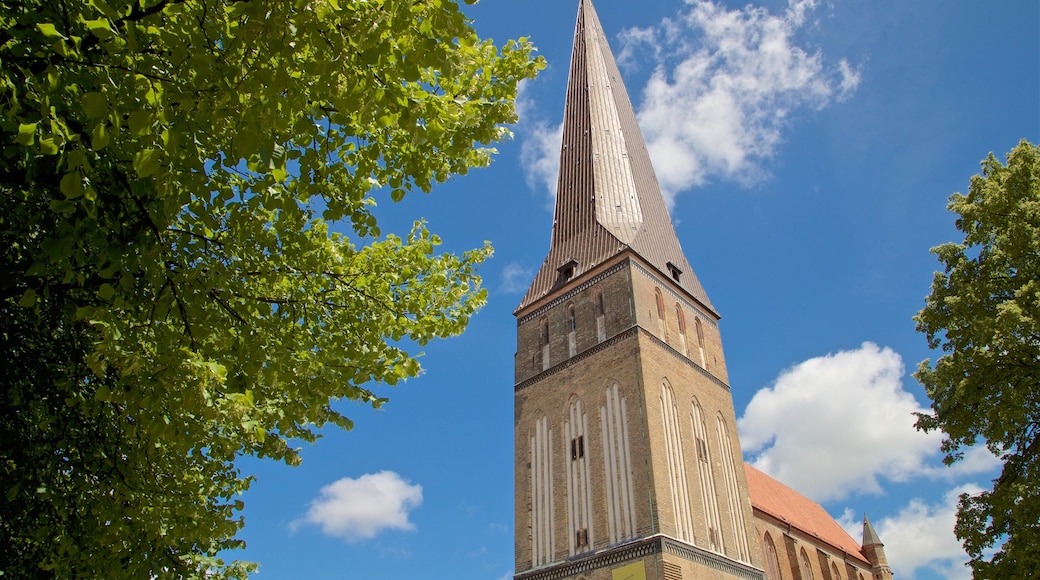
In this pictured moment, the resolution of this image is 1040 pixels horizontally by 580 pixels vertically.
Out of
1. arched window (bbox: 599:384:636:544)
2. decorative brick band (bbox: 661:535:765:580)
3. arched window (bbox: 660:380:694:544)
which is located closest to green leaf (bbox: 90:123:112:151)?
decorative brick band (bbox: 661:535:765:580)

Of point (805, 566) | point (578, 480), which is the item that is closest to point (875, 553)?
point (805, 566)

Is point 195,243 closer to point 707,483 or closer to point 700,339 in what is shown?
point 707,483

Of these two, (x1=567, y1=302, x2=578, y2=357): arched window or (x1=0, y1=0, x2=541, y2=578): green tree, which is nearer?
(x1=0, y1=0, x2=541, y2=578): green tree

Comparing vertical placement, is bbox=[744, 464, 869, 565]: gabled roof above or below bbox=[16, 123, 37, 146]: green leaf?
above

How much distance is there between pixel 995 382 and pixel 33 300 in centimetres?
1409

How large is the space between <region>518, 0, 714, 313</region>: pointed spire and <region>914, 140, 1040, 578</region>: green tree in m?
12.0

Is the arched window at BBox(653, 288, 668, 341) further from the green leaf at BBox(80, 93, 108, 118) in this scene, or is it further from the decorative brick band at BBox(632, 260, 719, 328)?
the green leaf at BBox(80, 93, 108, 118)

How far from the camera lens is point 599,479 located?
2112 cm

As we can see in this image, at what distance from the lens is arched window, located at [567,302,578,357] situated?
79.8ft

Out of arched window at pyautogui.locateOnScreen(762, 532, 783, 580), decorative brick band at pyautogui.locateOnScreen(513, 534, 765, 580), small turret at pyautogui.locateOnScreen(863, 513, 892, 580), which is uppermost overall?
small turret at pyautogui.locateOnScreen(863, 513, 892, 580)

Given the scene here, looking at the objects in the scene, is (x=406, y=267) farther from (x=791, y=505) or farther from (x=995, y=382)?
(x=791, y=505)

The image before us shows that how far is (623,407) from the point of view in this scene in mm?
21578

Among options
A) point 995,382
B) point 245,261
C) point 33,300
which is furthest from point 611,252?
point 33,300

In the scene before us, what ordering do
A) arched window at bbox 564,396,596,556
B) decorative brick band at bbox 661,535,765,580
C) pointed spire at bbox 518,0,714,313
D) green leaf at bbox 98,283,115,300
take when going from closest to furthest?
green leaf at bbox 98,283,115,300 → decorative brick band at bbox 661,535,765,580 → arched window at bbox 564,396,596,556 → pointed spire at bbox 518,0,714,313
